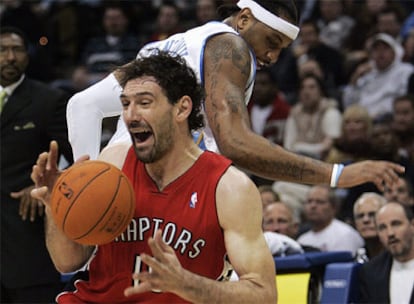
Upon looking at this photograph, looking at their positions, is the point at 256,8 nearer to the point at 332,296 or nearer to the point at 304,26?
the point at 332,296

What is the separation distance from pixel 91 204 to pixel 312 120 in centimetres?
729

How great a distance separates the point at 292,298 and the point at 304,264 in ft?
0.83

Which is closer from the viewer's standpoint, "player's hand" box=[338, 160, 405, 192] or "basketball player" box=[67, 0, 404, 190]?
"player's hand" box=[338, 160, 405, 192]

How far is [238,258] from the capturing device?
3.80 meters

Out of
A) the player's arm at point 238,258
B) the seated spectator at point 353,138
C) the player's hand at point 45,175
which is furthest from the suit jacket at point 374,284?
the player's hand at point 45,175

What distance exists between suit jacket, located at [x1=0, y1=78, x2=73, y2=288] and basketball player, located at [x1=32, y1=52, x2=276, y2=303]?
253cm

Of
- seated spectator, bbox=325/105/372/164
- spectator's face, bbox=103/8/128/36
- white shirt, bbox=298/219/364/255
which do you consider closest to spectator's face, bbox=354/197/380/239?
white shirt, bbox=298/219/364/255

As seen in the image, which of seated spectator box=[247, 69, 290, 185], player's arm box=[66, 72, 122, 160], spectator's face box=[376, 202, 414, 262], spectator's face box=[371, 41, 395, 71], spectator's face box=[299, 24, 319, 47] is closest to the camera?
player's arm box=[66, 72, 122, 160]

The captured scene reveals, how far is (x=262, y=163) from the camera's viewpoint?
15.2 feet

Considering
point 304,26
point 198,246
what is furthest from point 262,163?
point 304,26

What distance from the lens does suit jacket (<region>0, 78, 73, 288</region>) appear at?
21.7ft

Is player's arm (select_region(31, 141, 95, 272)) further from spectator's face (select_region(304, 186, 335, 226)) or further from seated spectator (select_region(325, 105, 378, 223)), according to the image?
seated spectator (select_region(325, 105, 378, 223))

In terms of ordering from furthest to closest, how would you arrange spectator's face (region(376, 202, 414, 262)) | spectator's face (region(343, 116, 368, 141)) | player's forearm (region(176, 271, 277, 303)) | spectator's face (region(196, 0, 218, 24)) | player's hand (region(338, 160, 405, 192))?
spectator's face (region(196, 0, 218, 24))
spectator's face (region(343, 116, 368, 141))
spectator's face (region(376, 202, 414, 262))
player's hand (region(338, 160, 405, 192))
player's forearm (region(176, 271, 277, 303))

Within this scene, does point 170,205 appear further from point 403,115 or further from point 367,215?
point 403,115
